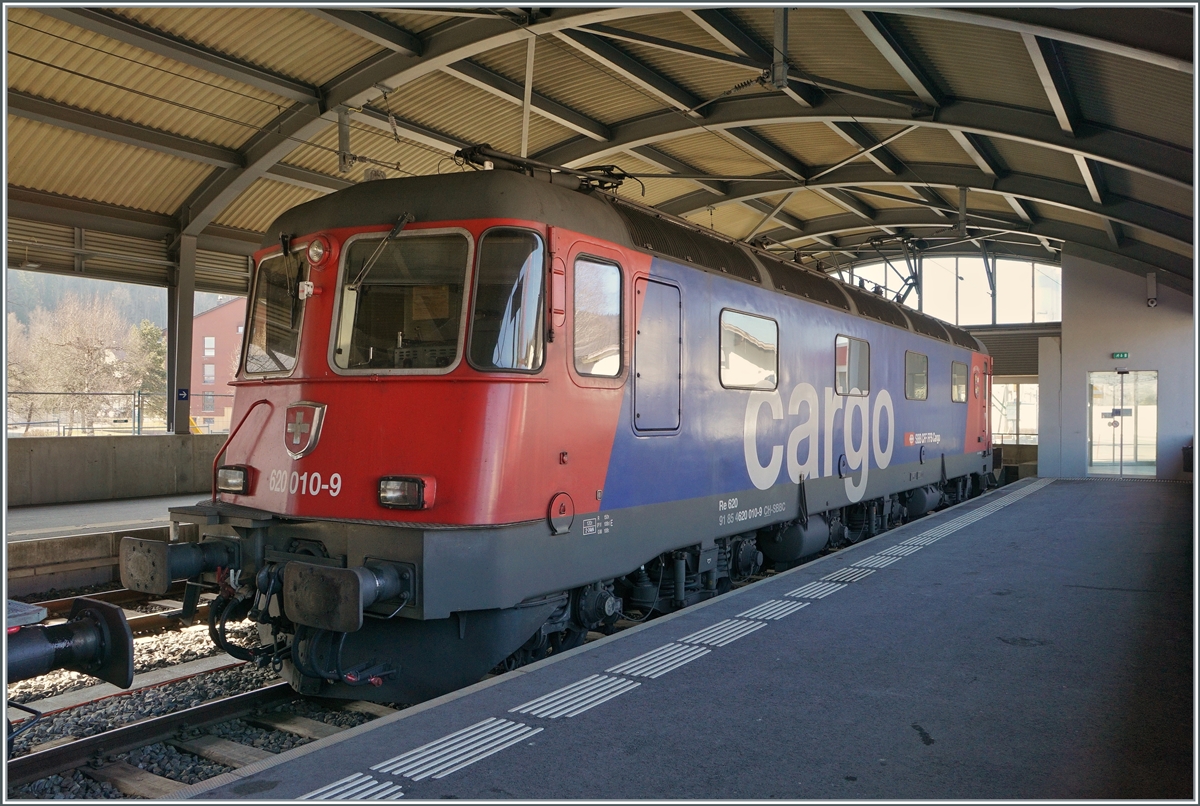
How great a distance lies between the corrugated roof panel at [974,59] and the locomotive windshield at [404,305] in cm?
814

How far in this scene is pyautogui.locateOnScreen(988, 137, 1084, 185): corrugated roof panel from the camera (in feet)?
49.4

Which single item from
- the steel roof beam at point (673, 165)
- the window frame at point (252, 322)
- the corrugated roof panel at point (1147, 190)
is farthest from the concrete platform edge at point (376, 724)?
the steel roof beam at point (673, 165)

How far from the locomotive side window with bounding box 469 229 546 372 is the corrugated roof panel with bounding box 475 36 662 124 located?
340 inches

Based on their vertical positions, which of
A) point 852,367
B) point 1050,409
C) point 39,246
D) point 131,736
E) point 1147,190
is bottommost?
point 131,736

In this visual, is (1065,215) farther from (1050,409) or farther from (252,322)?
(252,322)

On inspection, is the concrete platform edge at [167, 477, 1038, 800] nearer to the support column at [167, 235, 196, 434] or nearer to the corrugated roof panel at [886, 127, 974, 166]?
the corrugated roof panel at [886, 127, 974, 166]

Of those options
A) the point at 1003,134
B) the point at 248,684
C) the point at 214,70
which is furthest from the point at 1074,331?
the point at 248,684

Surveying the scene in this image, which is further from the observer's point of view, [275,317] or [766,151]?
[766,151]

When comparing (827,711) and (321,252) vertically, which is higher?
(321,252)

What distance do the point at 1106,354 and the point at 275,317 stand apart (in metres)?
23.0

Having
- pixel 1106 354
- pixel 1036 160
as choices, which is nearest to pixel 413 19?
pixel 1036 160

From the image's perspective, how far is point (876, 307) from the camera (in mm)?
12031

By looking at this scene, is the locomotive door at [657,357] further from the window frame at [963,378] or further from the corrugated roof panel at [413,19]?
the window frame at [963,378]

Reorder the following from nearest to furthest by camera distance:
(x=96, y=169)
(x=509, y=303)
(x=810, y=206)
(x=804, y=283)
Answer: (x=509, y=303), (x=804, y=283), (x=96, y=169), (x=810, y=206)
